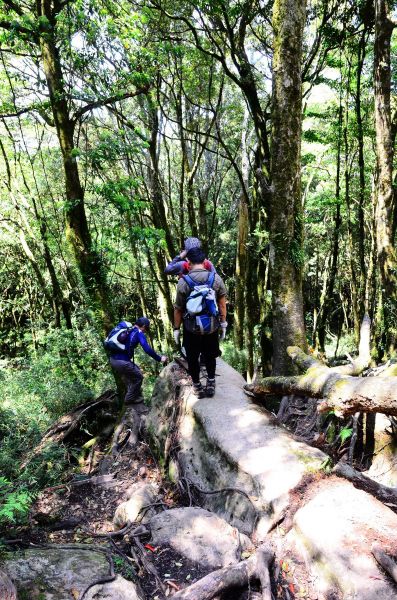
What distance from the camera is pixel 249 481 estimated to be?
4.06 meters

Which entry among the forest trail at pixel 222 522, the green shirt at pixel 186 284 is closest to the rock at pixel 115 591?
the forest trail at pixel 222 522

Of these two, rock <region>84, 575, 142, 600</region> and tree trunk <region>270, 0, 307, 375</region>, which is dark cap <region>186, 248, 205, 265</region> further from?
rock <region>84, 575, 142, 600</region>

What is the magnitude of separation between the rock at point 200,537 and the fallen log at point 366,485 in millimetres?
1077

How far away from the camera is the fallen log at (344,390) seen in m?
3.25

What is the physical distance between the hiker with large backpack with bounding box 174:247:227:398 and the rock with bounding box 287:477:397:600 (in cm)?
257

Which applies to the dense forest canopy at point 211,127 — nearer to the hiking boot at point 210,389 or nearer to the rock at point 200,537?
the hiking boot at point 210,389

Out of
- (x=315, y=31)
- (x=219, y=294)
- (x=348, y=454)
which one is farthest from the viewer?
(x=315, y=31)

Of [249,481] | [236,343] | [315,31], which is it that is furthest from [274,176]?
[236,343]

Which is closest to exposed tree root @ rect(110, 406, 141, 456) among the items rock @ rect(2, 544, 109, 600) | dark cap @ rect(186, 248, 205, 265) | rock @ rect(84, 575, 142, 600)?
dark cap @ rect(186, 248, 205, 265)

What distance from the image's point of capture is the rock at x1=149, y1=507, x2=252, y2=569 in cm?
346

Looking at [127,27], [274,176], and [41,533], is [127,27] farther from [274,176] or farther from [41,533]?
[41,533]

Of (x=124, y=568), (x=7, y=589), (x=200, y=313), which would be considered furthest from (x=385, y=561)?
(x=200, y=313)

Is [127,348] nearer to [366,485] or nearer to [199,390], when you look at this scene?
[199,390]

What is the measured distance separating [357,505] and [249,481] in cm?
112
